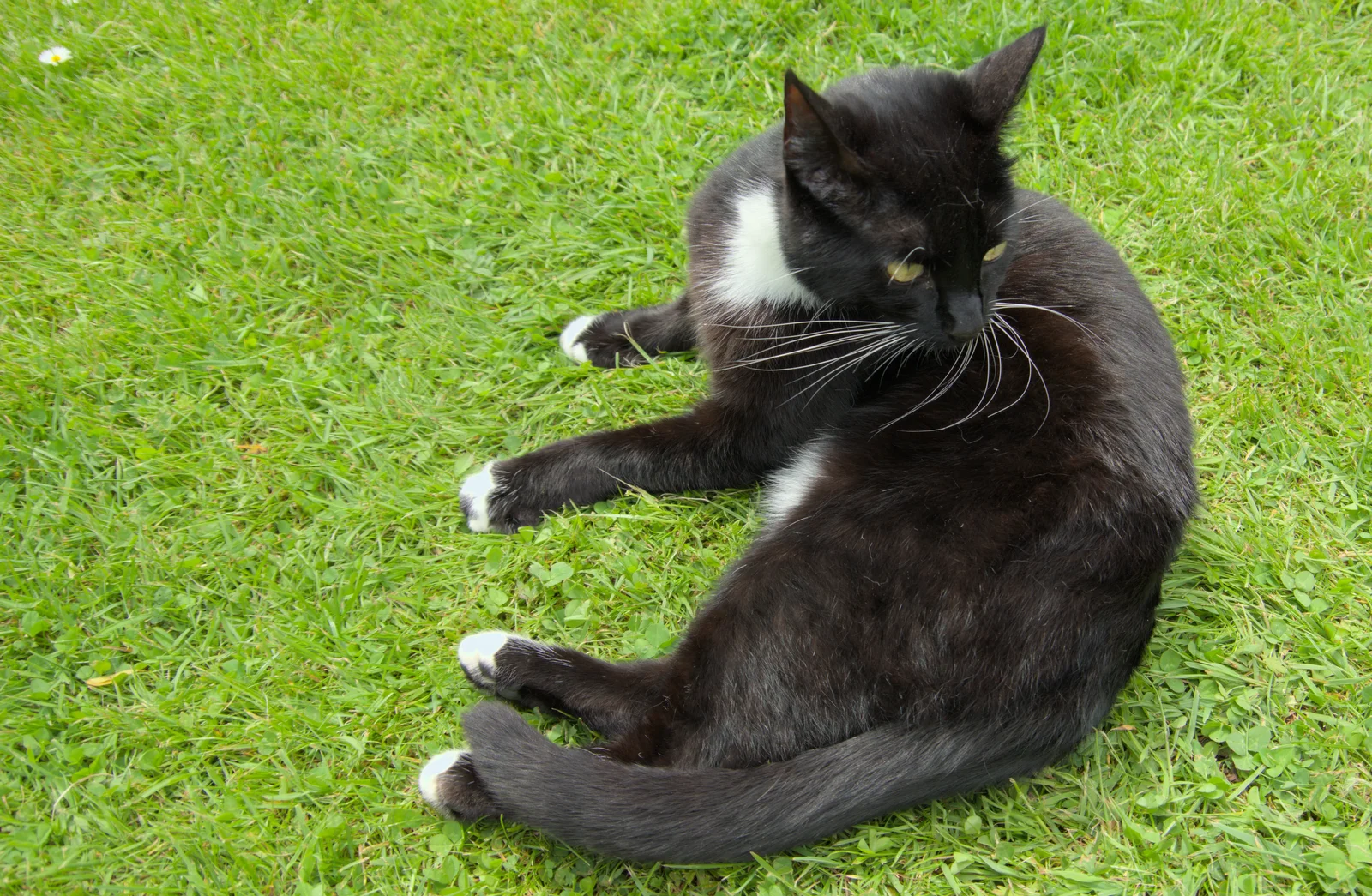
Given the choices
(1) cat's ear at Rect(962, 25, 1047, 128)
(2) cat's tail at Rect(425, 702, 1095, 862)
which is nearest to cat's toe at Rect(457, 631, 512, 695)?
(2) cat's tail at Rect(425, 702, 1095, 862)

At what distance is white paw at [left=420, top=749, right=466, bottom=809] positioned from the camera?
76.4 inches

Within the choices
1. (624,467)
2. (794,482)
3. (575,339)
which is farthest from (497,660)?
(575,339)

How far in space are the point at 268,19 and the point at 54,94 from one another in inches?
30.5

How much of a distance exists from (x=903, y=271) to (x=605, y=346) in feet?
3.41

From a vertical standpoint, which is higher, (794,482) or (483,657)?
(794,482)

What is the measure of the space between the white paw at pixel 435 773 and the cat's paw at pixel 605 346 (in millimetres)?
1175

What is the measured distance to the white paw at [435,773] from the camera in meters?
1.94

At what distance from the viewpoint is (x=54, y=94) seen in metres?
3.24

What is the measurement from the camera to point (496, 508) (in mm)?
2385

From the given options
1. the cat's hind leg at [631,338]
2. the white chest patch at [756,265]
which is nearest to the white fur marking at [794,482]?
the white chest patch at [756,265]

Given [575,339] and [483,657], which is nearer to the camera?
[483,657]

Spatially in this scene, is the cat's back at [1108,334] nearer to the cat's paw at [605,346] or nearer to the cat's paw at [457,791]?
the cat's paw at [605,346]

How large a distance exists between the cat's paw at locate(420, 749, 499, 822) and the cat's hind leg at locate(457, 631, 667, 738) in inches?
7.5

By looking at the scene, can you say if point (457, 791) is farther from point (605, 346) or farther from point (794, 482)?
point (605, 346)
